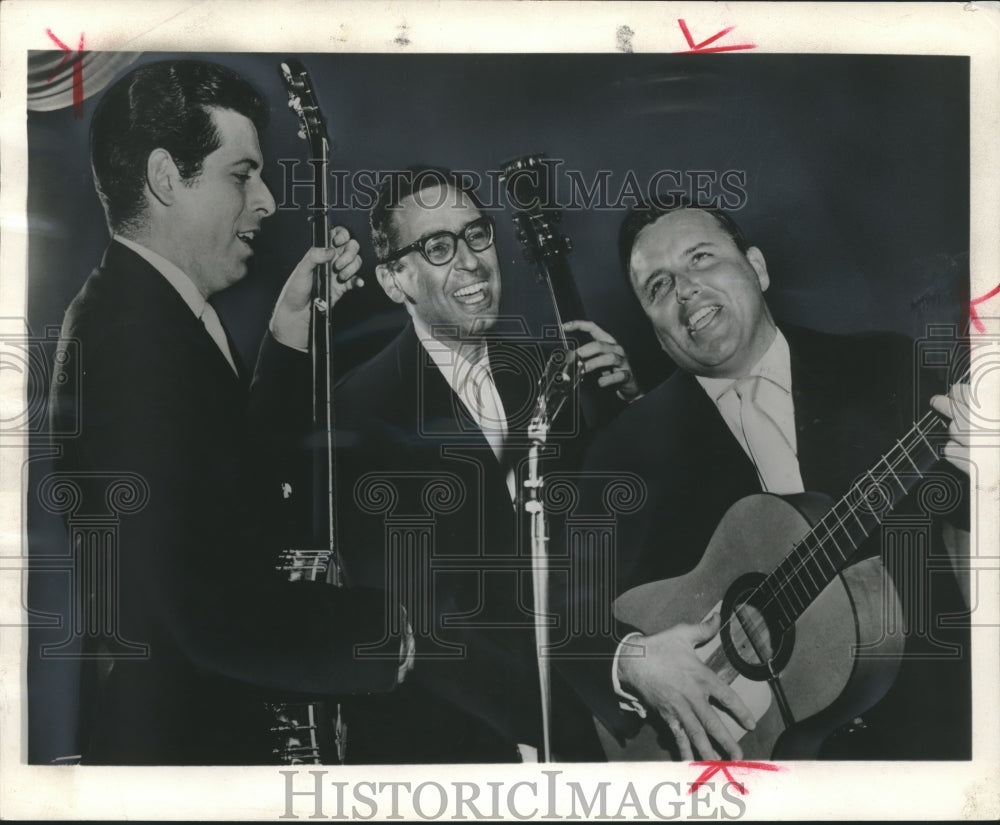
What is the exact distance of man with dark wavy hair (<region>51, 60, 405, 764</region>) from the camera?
2105mm

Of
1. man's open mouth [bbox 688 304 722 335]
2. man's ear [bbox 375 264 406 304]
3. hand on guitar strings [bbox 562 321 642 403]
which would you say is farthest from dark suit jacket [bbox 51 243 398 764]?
man's open mouth [bbox 688 304 722 335]

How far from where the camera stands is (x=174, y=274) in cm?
213

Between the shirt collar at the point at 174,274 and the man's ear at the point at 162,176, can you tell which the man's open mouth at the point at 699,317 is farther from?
the man's ear at the point at 162,176

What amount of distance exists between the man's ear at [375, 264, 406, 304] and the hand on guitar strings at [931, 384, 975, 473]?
1307 millimetres

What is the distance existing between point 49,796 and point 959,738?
7.17 feet

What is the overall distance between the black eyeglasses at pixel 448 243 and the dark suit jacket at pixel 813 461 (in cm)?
54

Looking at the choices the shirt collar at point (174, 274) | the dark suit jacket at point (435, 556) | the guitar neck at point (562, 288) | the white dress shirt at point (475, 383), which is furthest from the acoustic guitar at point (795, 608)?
the shirt collar at point (174, 274)

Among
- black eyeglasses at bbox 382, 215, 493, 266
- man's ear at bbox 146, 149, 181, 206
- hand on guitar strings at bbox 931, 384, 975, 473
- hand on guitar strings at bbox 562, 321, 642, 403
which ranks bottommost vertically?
hand on guitar strings at bbox 931, 384, 975, 473

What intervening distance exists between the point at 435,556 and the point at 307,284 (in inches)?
27.9

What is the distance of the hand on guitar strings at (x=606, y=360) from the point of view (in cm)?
214

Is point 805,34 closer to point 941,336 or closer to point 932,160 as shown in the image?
point 932,160

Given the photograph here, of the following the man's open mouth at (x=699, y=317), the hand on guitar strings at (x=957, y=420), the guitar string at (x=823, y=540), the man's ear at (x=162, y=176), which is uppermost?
the man's ear at (x=162, y=176)

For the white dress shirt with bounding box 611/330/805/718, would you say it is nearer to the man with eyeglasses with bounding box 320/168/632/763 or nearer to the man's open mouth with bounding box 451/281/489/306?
the man with eyeglasses with bounding box 320/168/632/763

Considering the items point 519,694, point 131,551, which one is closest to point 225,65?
point 131,551
